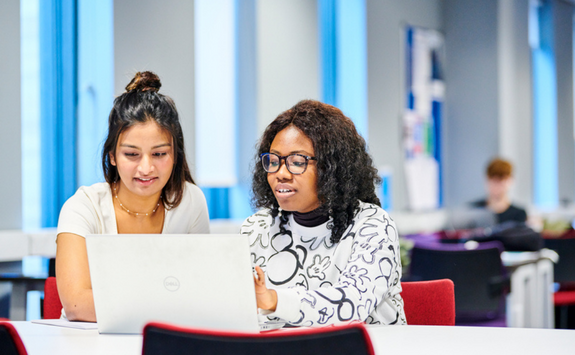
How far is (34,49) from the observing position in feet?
10.4

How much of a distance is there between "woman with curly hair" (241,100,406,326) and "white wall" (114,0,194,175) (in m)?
1.90

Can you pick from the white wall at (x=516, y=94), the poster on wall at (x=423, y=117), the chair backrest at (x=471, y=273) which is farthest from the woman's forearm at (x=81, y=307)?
the white wall at (x=516, y=94)

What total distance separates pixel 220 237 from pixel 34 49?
2488mm

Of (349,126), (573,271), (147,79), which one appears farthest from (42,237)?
(573,271)

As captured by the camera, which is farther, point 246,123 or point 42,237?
point 246,123

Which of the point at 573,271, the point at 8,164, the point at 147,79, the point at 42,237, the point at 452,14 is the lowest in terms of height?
the point at 573,271

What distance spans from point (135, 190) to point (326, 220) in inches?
25.2

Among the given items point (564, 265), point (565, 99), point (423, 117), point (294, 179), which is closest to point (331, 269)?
point (294, 179)

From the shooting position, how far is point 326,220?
171cm

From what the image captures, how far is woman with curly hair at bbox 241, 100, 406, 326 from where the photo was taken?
A: 1531 mm

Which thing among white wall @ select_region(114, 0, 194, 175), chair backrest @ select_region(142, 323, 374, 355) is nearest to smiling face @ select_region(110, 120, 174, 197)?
chair backrest @ select_region(142, 323, 374, 355)

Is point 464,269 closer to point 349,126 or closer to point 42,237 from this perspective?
point 349,126

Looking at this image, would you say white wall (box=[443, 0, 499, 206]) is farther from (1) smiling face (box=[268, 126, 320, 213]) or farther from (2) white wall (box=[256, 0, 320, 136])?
(1) smiling face (box=[268, 126, 320, 213])

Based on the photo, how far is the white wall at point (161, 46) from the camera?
346 centimetres
